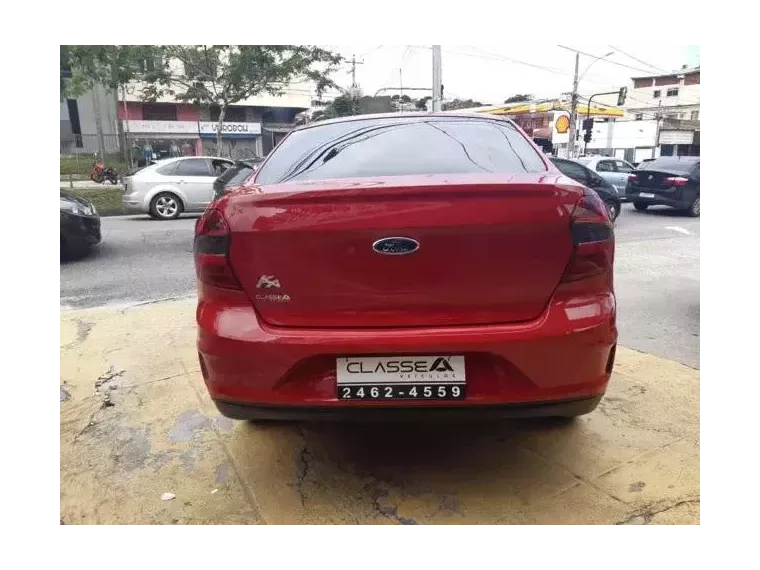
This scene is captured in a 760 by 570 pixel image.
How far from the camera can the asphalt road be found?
13.9ft

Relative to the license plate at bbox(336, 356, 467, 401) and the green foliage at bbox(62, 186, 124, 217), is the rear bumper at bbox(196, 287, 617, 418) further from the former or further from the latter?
the green foliage at bbox(62, 186, 124, 217)

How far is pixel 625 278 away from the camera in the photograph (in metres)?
6.15

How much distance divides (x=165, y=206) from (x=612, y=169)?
11197mm

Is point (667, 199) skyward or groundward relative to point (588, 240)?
skyward

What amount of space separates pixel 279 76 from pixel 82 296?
39.8ft

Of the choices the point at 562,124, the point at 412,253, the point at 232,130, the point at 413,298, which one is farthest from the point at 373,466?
the point at 232,130

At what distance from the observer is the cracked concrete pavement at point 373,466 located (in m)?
2.08

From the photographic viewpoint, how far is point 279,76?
1605cm

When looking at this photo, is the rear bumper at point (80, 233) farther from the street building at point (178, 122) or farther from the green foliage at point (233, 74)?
the green foliage at point (233, 74)

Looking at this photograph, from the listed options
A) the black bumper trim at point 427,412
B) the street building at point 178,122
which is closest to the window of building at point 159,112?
the street building at point 178,122

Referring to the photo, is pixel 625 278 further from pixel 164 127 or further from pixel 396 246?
pixel 164 127
